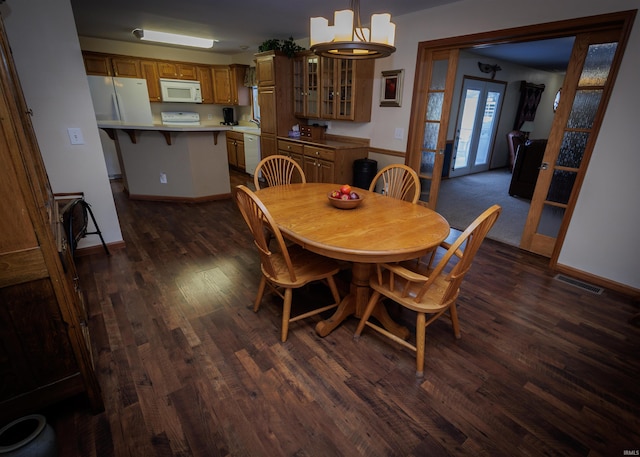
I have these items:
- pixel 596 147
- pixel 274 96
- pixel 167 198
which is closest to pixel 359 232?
pixel 596 147

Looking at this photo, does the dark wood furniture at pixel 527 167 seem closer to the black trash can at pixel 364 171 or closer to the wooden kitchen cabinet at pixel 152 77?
the black trash can at pixel 364 171

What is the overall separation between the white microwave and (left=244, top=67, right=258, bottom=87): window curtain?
1.02 meters

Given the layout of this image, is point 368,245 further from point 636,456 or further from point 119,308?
point 119,308

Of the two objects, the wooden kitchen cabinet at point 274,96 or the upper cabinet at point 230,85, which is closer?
the wooden kitchen cabinet at point 274,96

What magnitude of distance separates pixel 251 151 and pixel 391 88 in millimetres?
3177

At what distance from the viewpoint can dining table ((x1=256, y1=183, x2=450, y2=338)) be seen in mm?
1598

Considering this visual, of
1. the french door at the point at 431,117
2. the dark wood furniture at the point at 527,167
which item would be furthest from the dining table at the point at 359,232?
the dark wood furniture at the point at 527,167

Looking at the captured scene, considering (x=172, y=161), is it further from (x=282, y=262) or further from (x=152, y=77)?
(x=282, y=262)

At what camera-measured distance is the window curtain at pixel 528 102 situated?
24.1 feet

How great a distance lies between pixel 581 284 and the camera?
8.95ft

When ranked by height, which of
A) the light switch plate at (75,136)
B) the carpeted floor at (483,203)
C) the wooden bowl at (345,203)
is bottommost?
the carpeted floor at (483,203)

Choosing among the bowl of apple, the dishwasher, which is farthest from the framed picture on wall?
the dishwasher

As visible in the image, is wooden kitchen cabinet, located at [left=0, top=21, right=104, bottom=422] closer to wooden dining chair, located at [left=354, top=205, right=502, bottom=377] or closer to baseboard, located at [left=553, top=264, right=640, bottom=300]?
wooden dining chair, located at [left=354, top=205, right=502, bottom=377]

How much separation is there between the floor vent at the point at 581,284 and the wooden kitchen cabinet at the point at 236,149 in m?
5.66
